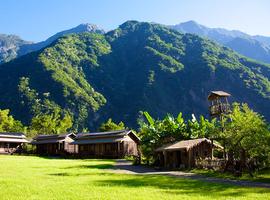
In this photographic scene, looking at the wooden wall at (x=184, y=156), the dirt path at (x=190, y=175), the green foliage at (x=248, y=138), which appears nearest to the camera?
the dirt path at (x=190, y=175)

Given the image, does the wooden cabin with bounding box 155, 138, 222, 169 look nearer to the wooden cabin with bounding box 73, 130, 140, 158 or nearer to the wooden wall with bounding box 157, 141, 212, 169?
the wooden wall with bounding box 157, 141, 212, 169

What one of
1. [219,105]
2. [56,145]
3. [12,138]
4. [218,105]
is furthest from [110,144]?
[219,105]

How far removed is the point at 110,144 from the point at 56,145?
50.6ft

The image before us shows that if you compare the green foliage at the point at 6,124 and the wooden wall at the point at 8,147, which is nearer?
the wooden wall at the point at 8,147

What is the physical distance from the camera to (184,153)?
41.9 m

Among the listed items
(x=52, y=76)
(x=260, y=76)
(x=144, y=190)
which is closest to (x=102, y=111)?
(x=52, y=76)

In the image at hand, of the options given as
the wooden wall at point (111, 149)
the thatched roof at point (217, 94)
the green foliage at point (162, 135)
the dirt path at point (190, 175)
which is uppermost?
the thatched roof at point (217, 94)

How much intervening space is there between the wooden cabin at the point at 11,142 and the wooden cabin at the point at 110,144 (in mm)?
13316

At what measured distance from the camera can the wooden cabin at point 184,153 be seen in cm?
4050

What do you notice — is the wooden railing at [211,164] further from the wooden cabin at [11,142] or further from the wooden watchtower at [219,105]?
the wooden cabin at [11,142]

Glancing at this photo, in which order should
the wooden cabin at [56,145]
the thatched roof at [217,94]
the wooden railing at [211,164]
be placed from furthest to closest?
the wooden cabin at [56,145]
the thatched roof at [217,94]
the wooden railing at [211,164]

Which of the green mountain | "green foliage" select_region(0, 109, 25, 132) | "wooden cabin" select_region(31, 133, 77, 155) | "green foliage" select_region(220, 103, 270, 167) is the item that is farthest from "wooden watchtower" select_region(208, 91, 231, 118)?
the green mountain

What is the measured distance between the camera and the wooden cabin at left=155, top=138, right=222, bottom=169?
40500mm

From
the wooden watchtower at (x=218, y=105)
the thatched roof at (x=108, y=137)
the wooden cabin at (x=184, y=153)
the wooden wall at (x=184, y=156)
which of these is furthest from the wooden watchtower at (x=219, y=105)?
the thatched roof at (x=108, y=137)
